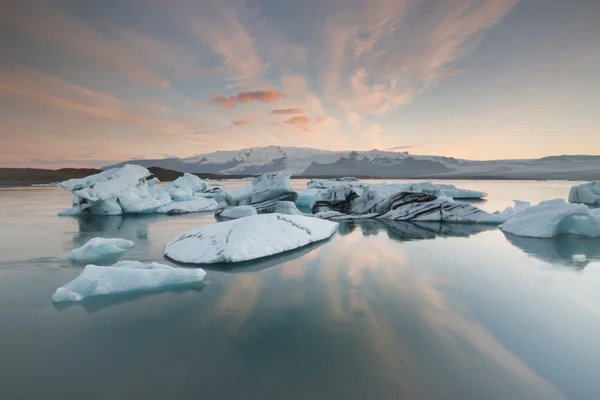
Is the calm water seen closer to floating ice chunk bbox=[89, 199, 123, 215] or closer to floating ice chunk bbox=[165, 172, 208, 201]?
floating ice chunk bbox=[89, 199, 123, 215]

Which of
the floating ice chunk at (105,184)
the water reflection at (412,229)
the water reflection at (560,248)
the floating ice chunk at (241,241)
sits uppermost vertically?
the floating ice chunk at (105,184)

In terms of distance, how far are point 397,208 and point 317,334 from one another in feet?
31.4

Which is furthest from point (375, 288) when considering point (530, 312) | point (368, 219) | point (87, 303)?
point (368, 219)

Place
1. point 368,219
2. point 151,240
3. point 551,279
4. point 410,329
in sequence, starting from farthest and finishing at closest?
point 368,219 → point 151,240 → point 551,279 → point 410,329

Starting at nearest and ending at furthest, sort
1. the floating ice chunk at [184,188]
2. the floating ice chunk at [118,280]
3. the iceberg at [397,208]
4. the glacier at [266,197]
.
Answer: the floating ice chunk at [118,280]
the iceberg at [397,208]
the glacier at [266,197]
the floating ice chunk at [184,188]

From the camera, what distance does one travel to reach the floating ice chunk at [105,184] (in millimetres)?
11773

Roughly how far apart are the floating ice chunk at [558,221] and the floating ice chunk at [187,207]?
12111 mm

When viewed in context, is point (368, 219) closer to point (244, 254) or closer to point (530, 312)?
point (244, 254)

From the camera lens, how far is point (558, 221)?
25.0 ft

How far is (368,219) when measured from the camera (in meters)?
11.9

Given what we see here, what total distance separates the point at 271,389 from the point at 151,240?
6386 mm

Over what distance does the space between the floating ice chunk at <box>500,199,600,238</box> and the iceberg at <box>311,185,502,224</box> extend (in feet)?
6.53

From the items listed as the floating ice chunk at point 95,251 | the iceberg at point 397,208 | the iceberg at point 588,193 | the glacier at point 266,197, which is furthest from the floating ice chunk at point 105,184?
the iceberg at point 588,193

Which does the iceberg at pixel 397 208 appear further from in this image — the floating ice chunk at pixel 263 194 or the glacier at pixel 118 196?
the glacier at pixel 118 196
